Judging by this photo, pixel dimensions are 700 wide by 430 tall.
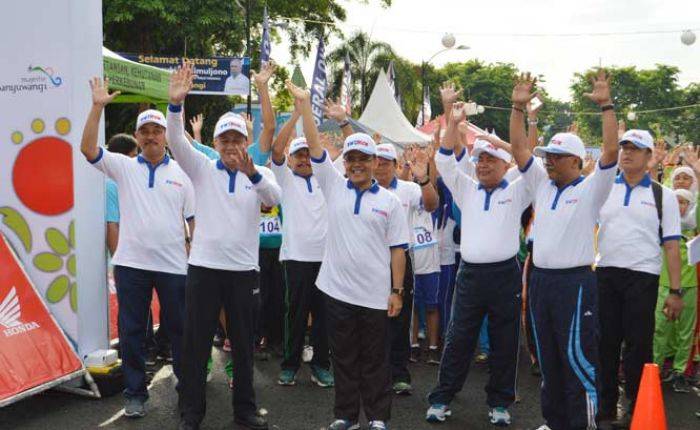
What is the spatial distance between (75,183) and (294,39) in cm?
2536

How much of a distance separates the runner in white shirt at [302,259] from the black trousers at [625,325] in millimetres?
2272

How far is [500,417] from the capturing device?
5293mm

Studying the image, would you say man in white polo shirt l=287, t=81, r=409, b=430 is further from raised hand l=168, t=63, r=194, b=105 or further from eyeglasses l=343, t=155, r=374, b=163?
raised hand l=168, t=63, r=194, b=105

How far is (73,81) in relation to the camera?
553 cm

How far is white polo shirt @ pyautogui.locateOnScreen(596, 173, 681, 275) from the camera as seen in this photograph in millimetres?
5270

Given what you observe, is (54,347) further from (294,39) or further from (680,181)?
(294,39)

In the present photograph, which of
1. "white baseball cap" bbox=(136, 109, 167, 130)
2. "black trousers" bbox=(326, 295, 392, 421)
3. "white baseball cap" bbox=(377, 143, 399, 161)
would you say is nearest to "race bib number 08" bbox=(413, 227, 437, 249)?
"white baseball cap" bbox=(377, 143, 399, 161)

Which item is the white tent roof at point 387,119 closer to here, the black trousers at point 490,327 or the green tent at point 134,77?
the green tent at point 134,77

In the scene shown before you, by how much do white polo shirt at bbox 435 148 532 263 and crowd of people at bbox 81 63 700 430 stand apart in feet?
0.04

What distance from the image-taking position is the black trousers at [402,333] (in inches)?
237

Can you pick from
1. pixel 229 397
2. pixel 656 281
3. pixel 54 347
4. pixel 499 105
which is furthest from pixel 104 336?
pixel 499 105

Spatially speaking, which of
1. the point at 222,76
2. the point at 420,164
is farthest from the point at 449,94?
the point at 222,76

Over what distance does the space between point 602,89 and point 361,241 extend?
1805 millimetres

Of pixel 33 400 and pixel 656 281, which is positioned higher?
pixel 656 281
